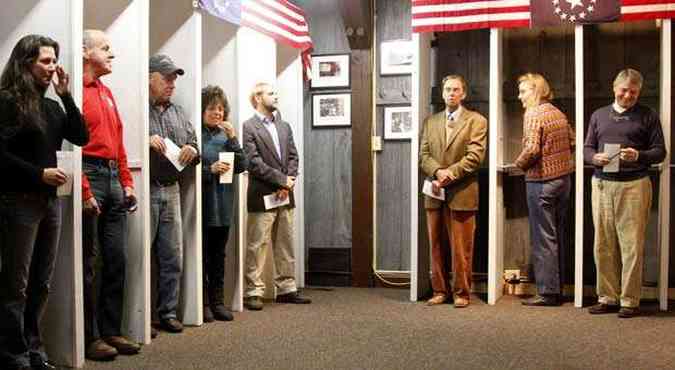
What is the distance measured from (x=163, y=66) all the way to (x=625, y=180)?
2.86 meters

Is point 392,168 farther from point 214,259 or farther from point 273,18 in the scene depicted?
point 214,259

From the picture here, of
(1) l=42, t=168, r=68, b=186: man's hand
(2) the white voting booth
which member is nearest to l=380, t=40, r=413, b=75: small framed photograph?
(2) the white voting booth

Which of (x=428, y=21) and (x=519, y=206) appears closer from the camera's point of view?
(x=428, y=21)

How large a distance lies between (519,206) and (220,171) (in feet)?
7.92

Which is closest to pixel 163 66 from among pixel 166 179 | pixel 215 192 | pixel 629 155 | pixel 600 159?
pixel 166 179

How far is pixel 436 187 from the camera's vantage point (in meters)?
5.15

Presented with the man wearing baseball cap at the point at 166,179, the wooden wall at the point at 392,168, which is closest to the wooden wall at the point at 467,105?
the wooden wall at the point at 392,168

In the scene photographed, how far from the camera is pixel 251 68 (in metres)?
5.33

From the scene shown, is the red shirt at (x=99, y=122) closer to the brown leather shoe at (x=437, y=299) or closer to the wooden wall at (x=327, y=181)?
the brown leather shoe at (x=437, y=299)

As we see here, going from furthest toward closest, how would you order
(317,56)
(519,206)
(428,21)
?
(317,56) < (519,206) < (428,21)

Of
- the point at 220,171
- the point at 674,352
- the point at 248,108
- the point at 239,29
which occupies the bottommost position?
the point at 674,352

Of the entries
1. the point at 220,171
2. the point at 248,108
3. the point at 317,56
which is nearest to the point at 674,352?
the point at 220,171

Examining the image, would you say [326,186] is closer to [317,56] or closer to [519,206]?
[317,56]

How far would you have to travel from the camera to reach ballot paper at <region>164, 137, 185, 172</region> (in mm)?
4172
